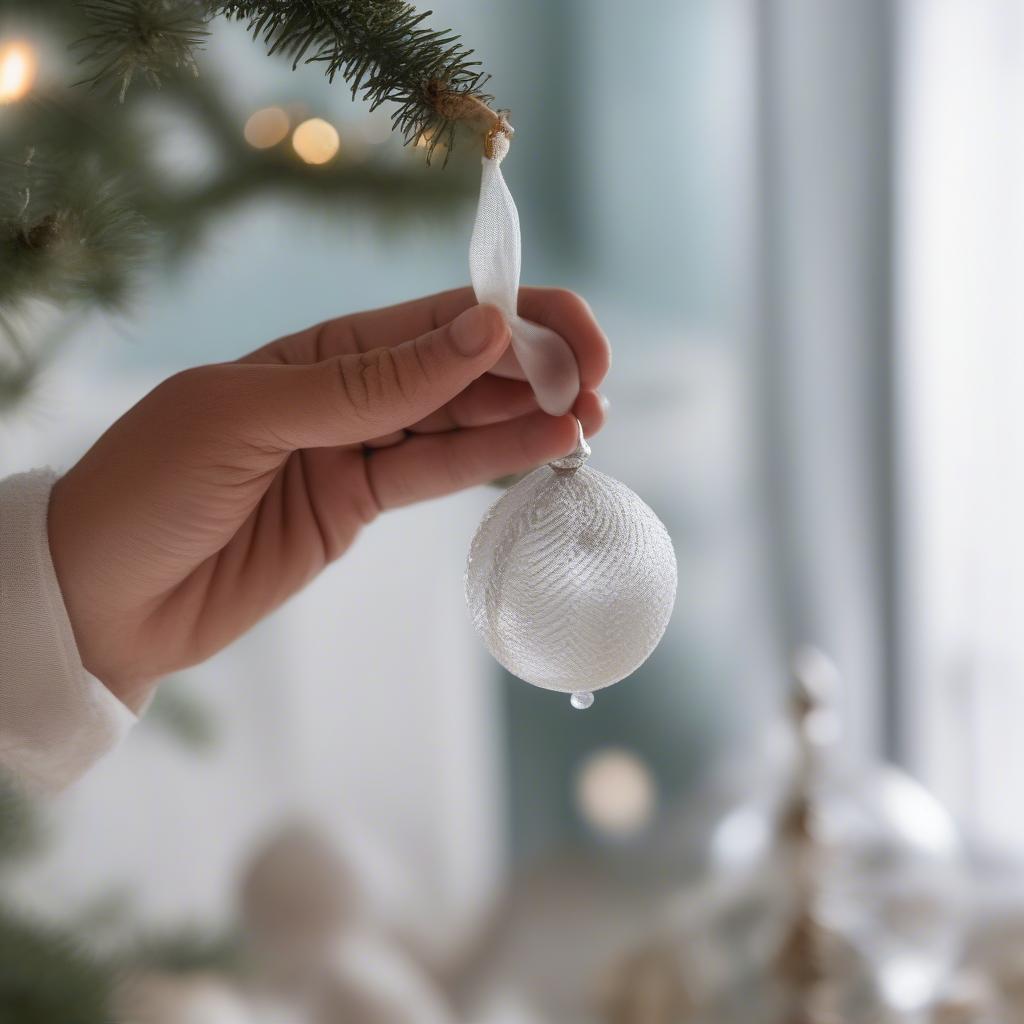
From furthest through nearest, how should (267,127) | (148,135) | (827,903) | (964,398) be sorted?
(964,398) → (827,903) → (267,127) → (148,135)

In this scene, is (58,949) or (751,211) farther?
(751,211)

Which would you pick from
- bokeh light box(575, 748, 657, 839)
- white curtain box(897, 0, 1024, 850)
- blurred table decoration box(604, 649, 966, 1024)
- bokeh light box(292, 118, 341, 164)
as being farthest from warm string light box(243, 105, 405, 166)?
bokeh light box(575, 748, 657, 839)

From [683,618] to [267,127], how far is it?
1042 mm

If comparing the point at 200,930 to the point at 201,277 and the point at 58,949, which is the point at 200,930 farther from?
the point at 201,277

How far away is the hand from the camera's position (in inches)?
16.9

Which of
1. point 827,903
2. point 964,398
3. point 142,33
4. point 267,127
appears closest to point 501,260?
point 142,33

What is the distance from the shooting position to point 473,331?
41 centimetres

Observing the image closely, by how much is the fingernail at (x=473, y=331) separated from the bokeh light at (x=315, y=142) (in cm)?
32

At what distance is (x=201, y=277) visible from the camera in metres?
1.05

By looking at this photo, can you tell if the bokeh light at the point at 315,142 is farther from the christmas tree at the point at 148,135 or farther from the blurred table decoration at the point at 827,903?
the blurred table decoration at the point at 827,903

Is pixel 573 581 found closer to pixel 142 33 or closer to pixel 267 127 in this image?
pixel 142 33

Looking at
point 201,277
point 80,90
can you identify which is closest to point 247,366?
point 80,90

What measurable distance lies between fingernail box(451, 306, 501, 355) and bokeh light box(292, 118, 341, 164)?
0.32 meters

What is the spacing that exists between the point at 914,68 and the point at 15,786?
4.33 feet
